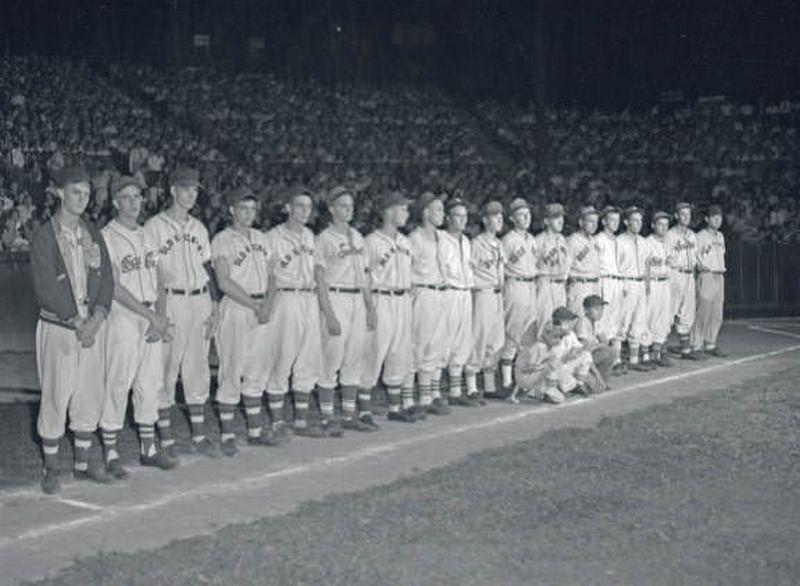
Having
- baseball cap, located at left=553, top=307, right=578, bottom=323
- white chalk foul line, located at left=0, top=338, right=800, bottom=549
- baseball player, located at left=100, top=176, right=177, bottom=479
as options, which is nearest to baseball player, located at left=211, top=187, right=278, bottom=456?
baseball player, located at left=100, top=176, right=177, bottom=479

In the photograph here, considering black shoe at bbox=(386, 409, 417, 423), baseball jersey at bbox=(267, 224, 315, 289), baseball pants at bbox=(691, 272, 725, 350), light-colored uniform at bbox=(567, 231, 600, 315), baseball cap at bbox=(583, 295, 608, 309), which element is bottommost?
black shoe at bbox=(386, 409, 417, 423)

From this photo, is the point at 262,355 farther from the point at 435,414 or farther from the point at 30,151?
the point at 30,151

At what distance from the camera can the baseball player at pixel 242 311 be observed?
30.9ft

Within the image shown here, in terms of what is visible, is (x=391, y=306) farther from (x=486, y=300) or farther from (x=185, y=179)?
(x=185, y=179)

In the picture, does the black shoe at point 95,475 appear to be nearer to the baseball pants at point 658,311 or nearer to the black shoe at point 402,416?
the black shoe at point 402,416

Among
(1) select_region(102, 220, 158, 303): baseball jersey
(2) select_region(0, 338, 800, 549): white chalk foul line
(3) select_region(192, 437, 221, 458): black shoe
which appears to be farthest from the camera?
(3) select_region(192, 437, 221, 458): black shoe

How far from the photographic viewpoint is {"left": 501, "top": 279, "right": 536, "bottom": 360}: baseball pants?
13.4 m

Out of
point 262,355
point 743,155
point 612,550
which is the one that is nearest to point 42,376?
point 262,355

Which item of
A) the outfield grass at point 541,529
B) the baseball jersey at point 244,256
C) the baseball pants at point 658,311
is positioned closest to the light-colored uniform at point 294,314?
the baseball jersey at point 244,256

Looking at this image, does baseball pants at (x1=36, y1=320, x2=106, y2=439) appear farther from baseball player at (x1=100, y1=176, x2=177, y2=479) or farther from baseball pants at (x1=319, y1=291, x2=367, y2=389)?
baseball pants at (x1=319, y1=291, x2=367, y2=389)

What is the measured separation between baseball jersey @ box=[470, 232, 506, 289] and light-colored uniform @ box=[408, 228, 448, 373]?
2.58 feet

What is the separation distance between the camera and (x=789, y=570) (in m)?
5.88

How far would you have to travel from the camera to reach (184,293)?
9.05 meters

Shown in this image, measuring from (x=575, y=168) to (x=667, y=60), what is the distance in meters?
7.53
